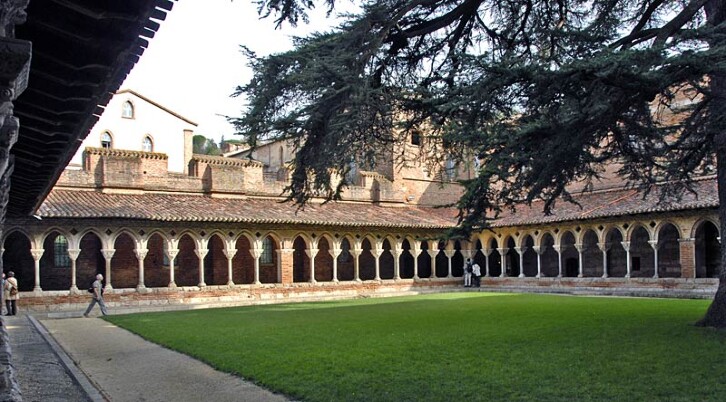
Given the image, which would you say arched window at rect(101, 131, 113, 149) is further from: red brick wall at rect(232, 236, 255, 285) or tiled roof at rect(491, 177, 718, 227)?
tiled roof at rect(491, 177, 718, 227)

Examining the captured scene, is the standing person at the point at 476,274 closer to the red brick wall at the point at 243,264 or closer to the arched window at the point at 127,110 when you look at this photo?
the red brick wall at the point at 243,264

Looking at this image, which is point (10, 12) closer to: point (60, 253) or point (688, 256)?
point (60, 253)

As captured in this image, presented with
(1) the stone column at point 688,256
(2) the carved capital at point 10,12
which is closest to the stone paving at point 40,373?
(2) the carved capital at point 10,12

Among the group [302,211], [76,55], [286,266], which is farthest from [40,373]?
[286,266]

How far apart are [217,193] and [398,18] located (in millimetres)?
19156

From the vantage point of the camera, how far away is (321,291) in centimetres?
2817

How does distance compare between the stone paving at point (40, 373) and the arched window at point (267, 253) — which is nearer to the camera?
the stone paving at point (40, 373)

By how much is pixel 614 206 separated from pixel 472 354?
62.2 feet

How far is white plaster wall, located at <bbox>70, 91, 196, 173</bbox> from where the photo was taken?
4466 centimetres

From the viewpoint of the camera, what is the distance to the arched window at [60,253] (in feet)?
81.7

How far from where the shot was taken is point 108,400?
7.76 metres

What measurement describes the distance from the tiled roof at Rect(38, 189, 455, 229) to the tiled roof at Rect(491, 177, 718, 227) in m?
4.17

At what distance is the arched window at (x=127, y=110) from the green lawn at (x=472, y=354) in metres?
31.7

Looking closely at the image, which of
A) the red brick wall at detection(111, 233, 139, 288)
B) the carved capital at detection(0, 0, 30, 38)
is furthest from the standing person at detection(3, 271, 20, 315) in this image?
the carved capital at detection(0, 0, 30, 38)
